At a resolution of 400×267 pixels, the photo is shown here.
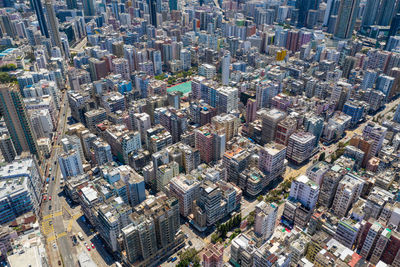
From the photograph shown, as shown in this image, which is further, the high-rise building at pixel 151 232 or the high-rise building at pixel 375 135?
the high-rise building at pixel 375 135

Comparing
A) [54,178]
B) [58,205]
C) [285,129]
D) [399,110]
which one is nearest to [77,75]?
[54,178]

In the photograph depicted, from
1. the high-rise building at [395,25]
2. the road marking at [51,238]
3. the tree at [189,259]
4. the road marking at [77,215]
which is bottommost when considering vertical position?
the road marking at [51,238]

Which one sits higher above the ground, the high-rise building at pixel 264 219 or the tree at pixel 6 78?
the tree at pixel 6 78

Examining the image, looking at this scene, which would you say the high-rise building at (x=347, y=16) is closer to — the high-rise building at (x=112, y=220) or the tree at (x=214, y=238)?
the tree at (x=214, y=238)

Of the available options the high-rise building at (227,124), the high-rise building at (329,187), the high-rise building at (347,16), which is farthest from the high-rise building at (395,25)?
the high-rise building at (329,187)

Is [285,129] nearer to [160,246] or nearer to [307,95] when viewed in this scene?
[307,95]

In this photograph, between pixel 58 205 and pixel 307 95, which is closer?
pixel 58 205
